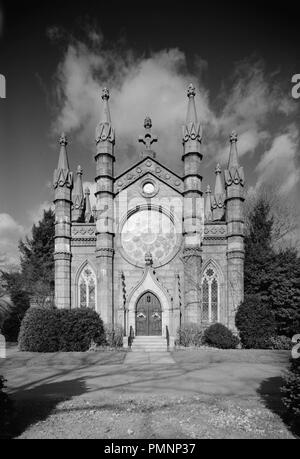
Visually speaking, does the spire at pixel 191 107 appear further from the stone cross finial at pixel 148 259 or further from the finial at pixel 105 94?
the stone cross finial at pixel 148 259

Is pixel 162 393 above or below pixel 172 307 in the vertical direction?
below

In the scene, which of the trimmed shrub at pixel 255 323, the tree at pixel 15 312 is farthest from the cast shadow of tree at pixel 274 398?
the tree at pixel 15 312

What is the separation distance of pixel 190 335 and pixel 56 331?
8.32 metres

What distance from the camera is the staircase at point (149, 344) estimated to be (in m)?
18.9

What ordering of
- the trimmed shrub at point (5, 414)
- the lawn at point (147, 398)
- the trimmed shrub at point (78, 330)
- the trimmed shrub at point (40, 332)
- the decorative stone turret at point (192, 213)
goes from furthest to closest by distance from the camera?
the decorative stone turret at point (192, 213) < the trimmed shrub at point (78, 330) < the trimmed shrub at point (40, 332) < the lawn at point (147, 398) < the trimmed shrub at point (5, 414)

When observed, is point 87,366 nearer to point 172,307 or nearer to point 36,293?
point 172,307

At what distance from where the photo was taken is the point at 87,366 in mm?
13695

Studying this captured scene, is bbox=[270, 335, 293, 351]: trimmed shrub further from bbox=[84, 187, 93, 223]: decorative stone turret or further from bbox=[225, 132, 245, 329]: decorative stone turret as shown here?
bbox=[84, 187, 93, 223]: decorative stone turret

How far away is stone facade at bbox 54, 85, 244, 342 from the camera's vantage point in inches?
822

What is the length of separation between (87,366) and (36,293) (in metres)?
14.6

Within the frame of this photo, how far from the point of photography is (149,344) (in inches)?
768

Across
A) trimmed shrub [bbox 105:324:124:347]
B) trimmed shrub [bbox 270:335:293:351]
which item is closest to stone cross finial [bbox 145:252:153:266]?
trimmed shrub [bbox 105:324:124:347]

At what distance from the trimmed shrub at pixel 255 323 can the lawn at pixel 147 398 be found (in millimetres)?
4761
